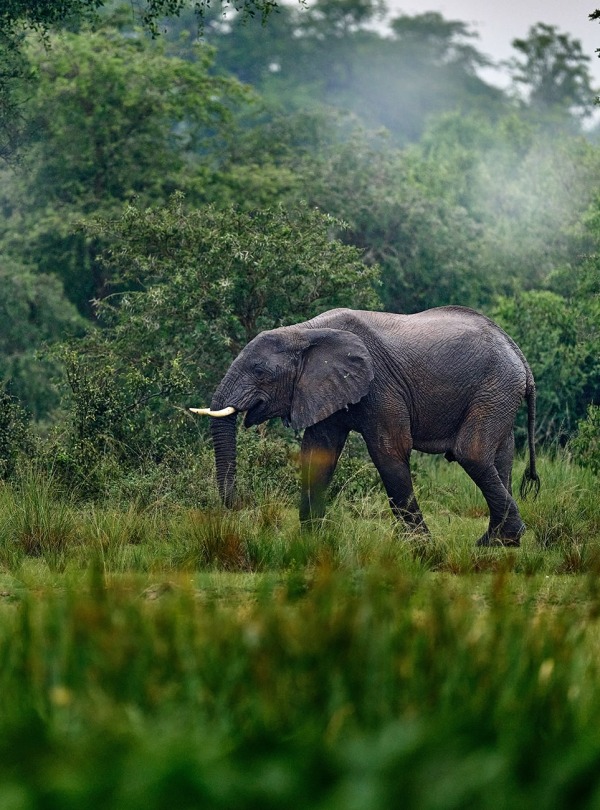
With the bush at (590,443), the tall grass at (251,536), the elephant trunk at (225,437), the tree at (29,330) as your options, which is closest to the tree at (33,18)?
the tree at (29,330)

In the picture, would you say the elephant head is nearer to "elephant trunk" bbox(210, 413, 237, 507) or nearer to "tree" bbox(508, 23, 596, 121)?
"elephant trunk" bbox(210, 413, 237, 507)

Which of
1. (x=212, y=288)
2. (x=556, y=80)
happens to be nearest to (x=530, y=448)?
(x=212, y=288)

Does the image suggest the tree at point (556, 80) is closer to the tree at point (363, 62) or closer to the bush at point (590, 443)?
the tree at point (363, 62)

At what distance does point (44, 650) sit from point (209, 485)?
23.7ft

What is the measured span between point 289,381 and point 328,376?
0.40 m

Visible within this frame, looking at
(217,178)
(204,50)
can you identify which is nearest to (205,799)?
(217,178)

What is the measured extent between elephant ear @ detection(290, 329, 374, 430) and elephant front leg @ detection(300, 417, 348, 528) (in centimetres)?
29

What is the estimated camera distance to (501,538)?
11086 mm

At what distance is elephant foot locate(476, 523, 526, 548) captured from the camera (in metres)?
10.9

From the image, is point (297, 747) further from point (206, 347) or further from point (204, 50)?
point (204, 50)

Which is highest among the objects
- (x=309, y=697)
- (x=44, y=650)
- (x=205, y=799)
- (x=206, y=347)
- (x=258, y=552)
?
(x=205, y=799)

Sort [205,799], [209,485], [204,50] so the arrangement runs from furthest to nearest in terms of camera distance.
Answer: [204,50], [209,485], [205,799]

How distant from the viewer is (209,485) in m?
11.5

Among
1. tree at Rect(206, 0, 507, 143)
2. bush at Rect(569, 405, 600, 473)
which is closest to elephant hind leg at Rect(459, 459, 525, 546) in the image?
bush at Rect(569, 405, 600, 473)
